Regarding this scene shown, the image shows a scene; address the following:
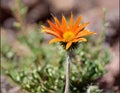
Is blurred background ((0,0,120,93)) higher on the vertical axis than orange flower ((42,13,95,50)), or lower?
higher

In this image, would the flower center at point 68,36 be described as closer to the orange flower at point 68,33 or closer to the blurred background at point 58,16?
the orange flower at point 68,33

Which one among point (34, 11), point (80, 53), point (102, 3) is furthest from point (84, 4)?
point (80, 53)

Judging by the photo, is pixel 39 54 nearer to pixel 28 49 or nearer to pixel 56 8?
pixel 28 49

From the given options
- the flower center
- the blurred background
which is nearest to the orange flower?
the flower center

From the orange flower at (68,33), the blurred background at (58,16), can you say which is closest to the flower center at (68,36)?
the orange flower at (68,33)

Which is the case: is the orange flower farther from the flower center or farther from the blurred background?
the blurred background

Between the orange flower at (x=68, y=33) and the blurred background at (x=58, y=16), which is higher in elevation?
the blurred background at (x=58, y=16)

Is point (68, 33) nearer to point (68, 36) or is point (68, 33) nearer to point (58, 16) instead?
point (68, 36)

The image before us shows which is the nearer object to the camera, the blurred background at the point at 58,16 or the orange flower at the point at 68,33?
the orange flower at the point at 68,33

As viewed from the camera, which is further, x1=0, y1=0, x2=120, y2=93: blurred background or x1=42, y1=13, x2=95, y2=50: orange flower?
x1=0, y1=0, x2=120, y2=93: blurred background
